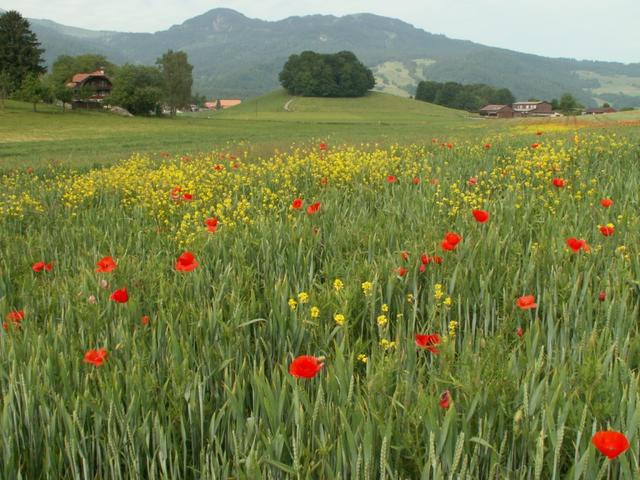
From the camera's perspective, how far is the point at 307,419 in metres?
1.88

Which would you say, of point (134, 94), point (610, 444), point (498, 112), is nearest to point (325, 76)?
point (498, 112)

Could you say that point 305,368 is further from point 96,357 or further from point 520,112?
point 520,112

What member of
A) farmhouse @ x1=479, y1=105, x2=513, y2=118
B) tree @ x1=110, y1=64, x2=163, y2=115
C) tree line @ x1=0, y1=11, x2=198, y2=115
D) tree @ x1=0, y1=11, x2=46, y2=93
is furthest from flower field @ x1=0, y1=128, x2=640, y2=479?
farmhouse @ x1=479, y1=105, x2=513, y2=118

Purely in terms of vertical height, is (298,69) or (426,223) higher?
(298,69)

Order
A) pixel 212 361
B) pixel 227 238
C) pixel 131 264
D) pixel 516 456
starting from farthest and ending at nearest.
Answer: pixel 227 238, pixel 131 264, pixel 212 361, pixel 516 456

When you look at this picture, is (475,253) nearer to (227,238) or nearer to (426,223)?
(426,223)

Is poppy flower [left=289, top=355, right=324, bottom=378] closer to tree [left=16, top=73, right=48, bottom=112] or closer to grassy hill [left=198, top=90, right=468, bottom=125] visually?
tree [left=16, top=73, right=48, bottom=112]

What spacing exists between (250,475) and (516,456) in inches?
33.3

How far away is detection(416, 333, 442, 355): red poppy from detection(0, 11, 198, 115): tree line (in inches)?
3002

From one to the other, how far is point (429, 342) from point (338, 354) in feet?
1.47

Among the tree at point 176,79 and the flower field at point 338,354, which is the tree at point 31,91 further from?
the flower field at point 338,354

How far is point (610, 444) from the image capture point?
1304 mm

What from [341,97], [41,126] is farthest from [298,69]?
[41,126]

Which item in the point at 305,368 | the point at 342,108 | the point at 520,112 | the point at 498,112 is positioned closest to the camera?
the point at 305,368
